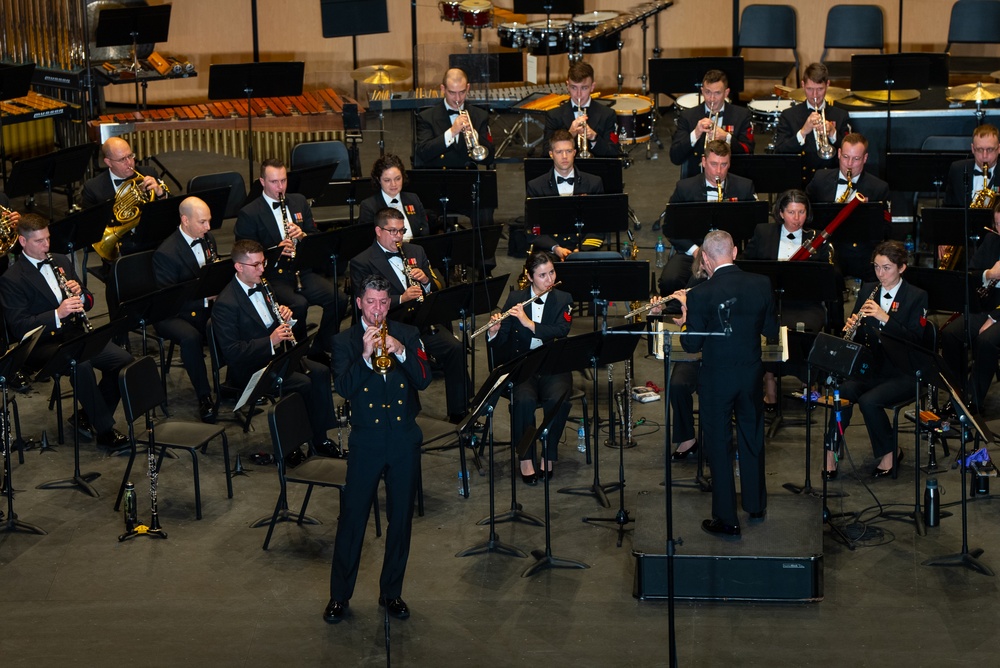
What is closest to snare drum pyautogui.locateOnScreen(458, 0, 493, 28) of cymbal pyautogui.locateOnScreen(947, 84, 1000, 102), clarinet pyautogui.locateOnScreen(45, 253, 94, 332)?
cymbal pyautogui.locateOnScreen(947, 84, 1000, 102)

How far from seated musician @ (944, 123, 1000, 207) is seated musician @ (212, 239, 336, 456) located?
16.1ft

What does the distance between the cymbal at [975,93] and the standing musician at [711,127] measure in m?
2.02

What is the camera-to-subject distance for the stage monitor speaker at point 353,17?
13820 millimetres

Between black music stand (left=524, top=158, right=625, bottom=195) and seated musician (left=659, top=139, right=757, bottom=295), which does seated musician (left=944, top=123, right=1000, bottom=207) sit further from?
black music stand (left=524, top=158, right=625, bottom=195)

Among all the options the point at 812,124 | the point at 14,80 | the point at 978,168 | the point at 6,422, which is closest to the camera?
the point at 6,422

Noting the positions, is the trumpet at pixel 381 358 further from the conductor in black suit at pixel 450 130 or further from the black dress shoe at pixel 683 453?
the conductor in black suit at pixel 450 130

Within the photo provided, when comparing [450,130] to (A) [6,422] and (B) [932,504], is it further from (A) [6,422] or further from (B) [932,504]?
(B) [932,504]

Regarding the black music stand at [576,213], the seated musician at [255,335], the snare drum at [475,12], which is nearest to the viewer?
the seated musician at [255,335]

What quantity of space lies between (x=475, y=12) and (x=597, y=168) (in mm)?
3602

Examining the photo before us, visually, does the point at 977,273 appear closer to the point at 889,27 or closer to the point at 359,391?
the point at 359,391

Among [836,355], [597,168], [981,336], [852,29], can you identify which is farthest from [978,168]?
[852,29]

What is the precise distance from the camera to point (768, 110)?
1289 centimetres

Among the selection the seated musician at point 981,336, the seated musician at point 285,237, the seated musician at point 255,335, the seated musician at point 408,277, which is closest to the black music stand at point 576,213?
the seated musician at point 408,277

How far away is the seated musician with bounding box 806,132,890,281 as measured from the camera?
428 inches
